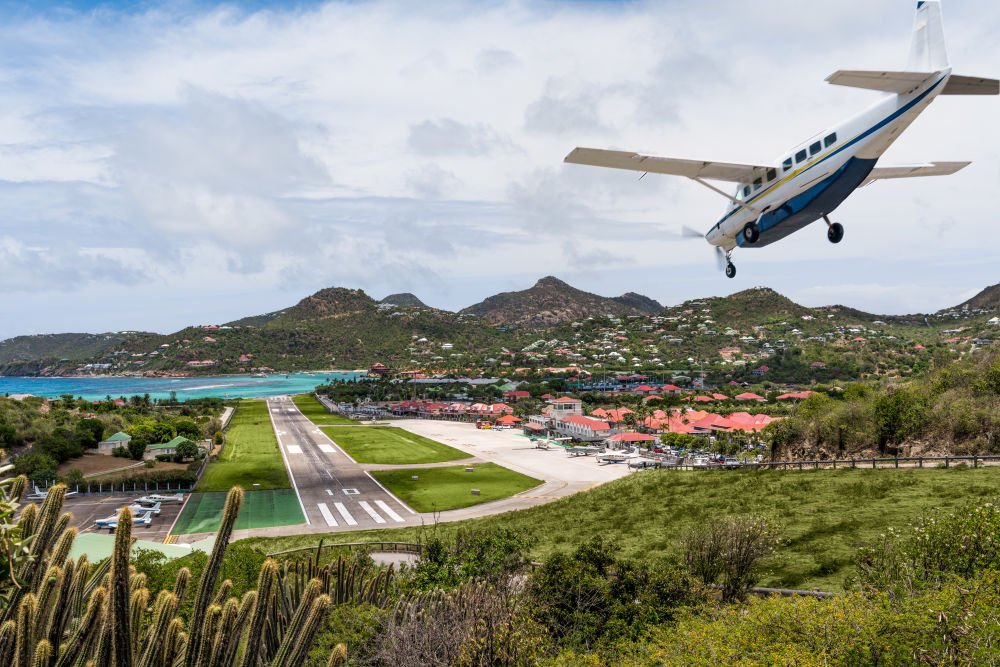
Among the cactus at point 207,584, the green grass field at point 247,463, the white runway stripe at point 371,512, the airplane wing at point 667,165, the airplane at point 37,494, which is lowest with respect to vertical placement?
the white runway stripe at point 371,512

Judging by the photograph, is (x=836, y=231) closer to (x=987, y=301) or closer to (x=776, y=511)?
(x=776, y=511)

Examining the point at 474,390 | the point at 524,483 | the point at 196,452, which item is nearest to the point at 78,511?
the point at 196,452

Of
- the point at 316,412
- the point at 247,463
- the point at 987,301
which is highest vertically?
the point at 987,301

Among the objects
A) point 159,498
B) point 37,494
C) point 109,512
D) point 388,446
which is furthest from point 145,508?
point 388,446

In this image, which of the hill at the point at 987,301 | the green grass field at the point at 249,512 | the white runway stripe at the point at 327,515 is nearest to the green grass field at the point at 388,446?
the green grass field at the point at 249,512

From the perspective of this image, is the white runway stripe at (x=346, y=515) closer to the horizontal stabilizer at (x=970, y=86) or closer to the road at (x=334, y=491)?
the road at (x=334, y=491)

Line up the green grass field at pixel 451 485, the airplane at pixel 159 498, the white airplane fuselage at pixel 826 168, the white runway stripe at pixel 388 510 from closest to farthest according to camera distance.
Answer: the white airplane fuselage at pixel 826 168 < the white runway stripe at pixel 388 510 < the airplane at pixel 159 498 < the green grass field at pixel 451 485
